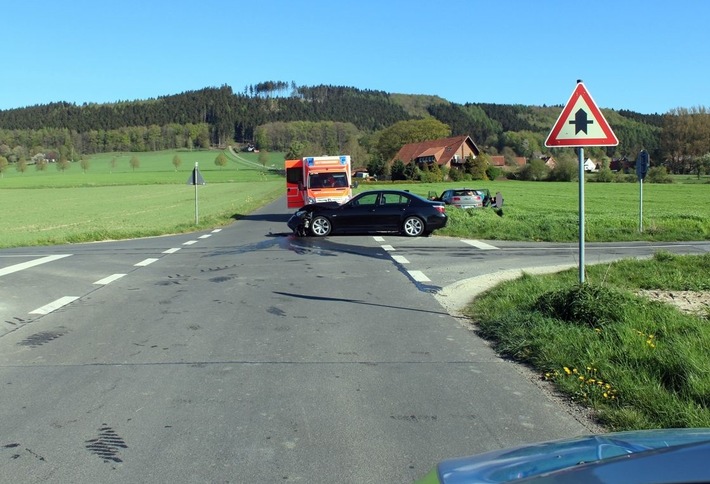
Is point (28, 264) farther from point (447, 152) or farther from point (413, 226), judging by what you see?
point (447, 152)

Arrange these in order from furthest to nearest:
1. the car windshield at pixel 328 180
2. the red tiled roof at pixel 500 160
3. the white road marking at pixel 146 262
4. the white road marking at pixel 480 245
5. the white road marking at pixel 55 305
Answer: the red tiled roof at pixel 500 160, the car windshield at pixel 328 180, the white road marking at pixel 480 245, the white road marking at pixel 146 262, the white road marking at pixel 55 305

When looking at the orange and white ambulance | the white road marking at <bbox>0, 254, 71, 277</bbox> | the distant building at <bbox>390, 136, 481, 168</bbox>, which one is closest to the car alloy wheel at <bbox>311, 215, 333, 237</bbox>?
the orange and white ambulance

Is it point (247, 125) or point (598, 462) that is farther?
point (247, 125)

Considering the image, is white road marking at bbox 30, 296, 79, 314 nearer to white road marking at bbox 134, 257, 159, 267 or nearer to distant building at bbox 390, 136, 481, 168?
white road marking at bbox 134, 257, 159, 267

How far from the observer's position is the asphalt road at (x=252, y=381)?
13.7 ft

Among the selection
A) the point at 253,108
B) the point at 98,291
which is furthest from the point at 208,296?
the point at 253,108

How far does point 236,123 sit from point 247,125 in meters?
3.57

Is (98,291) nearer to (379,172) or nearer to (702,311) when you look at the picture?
(702,311)

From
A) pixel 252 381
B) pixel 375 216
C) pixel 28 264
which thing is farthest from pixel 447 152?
pixel 252 381

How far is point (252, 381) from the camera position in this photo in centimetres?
579

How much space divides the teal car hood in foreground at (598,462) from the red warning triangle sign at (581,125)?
562 centimetres

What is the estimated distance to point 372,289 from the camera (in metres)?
10.8

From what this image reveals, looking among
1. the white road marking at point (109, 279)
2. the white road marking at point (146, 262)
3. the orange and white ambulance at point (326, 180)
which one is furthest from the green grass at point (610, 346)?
the orange and white ambulance at point (326, 180)

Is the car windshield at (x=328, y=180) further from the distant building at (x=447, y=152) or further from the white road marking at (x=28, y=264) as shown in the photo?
the distant building at (x=447, y=152)
